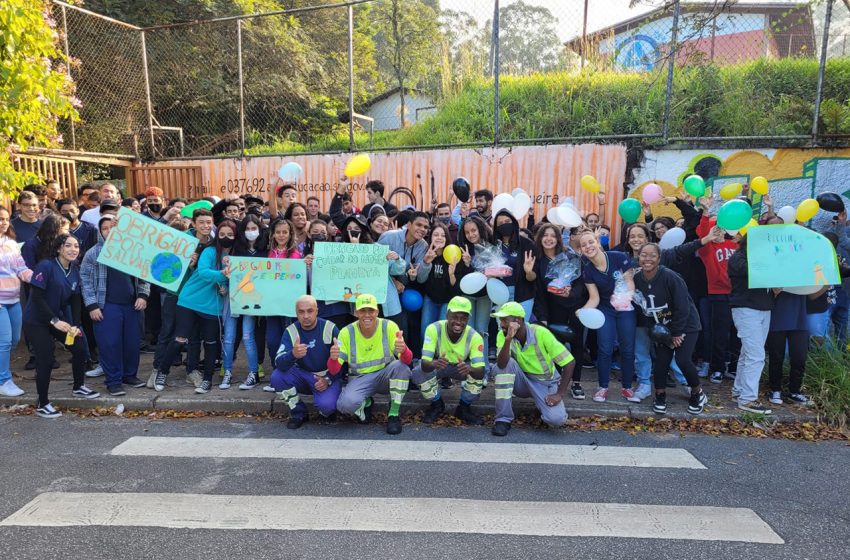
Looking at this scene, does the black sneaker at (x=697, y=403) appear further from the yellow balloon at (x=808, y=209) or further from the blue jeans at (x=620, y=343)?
the yellow balloon at (x=808, y=209)

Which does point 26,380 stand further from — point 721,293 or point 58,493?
point 721,293

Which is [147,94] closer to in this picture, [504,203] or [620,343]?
[504,203]

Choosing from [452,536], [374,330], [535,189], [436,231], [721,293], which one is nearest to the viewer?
[452,536]

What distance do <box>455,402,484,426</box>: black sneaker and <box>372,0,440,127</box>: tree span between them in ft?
56.4

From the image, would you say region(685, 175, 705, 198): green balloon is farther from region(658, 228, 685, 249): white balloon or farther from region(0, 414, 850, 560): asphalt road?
region(0, 414, 850, 560): asphalt road

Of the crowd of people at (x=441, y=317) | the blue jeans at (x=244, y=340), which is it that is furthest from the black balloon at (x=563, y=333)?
the blue jeans at (x=244, y=340)

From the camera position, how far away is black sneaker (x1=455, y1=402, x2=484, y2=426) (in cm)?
549

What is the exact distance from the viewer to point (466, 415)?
5531mm

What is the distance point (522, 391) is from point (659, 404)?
1.47 metres

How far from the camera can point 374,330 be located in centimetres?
542

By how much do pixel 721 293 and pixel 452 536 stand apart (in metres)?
4.79

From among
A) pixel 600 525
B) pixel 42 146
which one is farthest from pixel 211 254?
pixel 42 146

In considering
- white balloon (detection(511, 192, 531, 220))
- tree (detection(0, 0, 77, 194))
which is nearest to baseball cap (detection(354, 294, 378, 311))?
white balloon (detection(511, 192, 531, 220))

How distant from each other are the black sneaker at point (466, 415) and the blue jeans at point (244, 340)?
2.44 m
